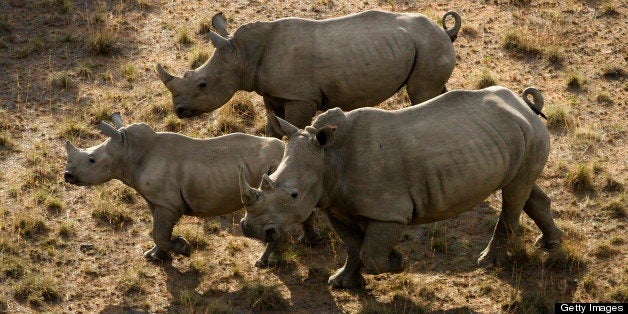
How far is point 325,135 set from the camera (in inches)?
430

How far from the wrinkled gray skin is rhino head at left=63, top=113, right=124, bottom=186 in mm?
2381

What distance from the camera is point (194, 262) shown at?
12.8m

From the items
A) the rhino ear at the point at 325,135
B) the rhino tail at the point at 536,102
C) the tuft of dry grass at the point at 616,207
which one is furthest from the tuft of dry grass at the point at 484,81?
the rhino ear at the point at 325,135

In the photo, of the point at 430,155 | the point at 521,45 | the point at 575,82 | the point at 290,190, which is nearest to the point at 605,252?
the point at 430,155

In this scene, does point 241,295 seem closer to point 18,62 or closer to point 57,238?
point 57,238

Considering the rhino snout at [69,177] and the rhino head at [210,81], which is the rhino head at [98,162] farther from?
the rhino head at [210,81]

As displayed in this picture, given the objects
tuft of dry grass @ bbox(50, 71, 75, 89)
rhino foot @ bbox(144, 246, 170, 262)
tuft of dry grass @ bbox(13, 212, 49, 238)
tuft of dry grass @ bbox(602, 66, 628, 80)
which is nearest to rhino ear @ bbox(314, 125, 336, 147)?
rhino foot @ bbox(144, 246, 170, 262)

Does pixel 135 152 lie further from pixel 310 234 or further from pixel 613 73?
pixel 613 73

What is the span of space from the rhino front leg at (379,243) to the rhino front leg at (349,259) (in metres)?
0.56

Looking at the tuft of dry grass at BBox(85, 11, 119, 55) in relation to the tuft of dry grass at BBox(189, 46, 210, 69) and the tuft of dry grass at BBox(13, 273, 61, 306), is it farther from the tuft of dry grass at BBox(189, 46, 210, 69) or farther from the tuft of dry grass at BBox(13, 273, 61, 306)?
the tuft of dry grass at BBox(13, 273, 61, 306)

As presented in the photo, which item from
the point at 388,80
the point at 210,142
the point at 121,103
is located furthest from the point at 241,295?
the point at 121,103

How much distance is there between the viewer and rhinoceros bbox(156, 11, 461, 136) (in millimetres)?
14109

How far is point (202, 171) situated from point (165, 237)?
0.87 m

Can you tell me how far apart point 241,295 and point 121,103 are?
18.1 feet
